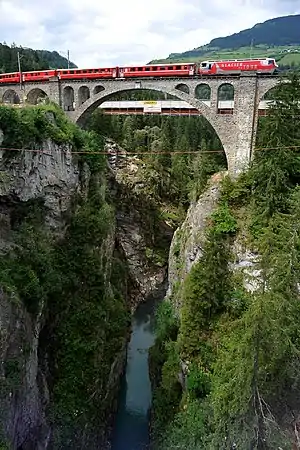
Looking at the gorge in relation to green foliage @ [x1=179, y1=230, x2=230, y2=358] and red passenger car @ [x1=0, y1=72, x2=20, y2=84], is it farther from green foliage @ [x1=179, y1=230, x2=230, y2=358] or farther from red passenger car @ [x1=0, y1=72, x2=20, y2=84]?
red passenger car @ [x1=0, y1=72, x2=20, y2=84]

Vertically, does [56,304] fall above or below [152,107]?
below

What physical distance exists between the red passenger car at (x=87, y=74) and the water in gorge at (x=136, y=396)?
17.7 meters

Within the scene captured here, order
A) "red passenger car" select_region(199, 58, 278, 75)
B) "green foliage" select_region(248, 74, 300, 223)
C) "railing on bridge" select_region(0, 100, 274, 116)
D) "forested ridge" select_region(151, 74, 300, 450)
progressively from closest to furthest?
"forested ridge" select_region(151, 74, 300, 450) → "green foliage" select_region(248, 74, 300, 223) → "red passenger car" select_region(199, 58, 278, 75) → "railing on bridge" select_region(0, 100, 274, 116)

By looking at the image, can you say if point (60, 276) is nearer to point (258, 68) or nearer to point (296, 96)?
point (296, 96)

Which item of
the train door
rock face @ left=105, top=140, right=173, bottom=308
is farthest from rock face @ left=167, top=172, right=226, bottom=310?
rock face @ left=105, top=140, right=173, bottom=308

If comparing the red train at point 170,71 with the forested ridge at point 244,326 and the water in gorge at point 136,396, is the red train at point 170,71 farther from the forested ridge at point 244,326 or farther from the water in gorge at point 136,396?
the water in gorge at point 136,396

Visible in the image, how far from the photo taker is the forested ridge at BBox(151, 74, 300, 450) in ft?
35.2

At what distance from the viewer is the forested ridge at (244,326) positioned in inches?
422

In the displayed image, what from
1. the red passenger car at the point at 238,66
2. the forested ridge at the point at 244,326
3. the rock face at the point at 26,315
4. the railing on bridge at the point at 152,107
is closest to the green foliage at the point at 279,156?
the forested ridge at the point at 244,326

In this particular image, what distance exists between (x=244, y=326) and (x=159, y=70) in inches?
753

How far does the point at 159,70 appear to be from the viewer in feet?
84.6

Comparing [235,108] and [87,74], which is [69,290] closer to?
[235,108]

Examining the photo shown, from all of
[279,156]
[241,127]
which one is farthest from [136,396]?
[241,127]

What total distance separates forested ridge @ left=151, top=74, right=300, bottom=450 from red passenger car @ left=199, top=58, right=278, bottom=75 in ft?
9.69
